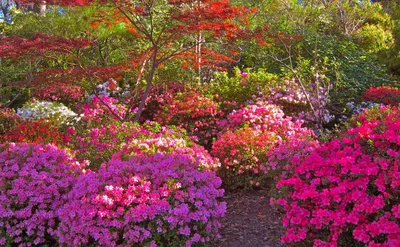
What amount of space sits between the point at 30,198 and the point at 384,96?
6.54 m

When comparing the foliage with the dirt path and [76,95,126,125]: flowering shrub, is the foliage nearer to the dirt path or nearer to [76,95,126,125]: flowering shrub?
[76,95,126,125]: flowering shrub

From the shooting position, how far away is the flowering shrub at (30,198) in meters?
3.41

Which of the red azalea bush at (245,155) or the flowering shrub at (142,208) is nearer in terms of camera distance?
the flowering shrub at (142,208)

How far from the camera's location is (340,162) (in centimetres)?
278

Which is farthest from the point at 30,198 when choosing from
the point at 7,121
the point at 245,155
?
the point at 7,121

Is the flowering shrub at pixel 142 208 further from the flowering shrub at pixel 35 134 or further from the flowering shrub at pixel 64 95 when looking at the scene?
the flowering shrub at pixel 64 95

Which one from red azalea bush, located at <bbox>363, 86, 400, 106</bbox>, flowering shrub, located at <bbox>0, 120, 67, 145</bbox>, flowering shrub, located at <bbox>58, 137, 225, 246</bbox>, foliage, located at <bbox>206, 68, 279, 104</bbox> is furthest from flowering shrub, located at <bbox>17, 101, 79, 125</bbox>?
red azalea bush, located at <bbox>363, 86, 400, 106</bbox>

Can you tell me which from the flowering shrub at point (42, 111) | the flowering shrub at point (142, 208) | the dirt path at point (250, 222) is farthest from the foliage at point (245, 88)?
the flowering shrub at point (142, 208)

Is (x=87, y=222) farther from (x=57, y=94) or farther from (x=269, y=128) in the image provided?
(x=57, y=94)

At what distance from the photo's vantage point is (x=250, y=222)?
4211mm

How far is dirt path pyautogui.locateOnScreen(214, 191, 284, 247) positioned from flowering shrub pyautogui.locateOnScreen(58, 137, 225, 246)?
407 mm

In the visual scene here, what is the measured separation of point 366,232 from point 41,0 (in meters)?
5.17

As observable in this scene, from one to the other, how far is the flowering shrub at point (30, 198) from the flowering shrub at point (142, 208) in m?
0.21

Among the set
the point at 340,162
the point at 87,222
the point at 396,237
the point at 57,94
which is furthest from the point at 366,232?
the point at 57,94
